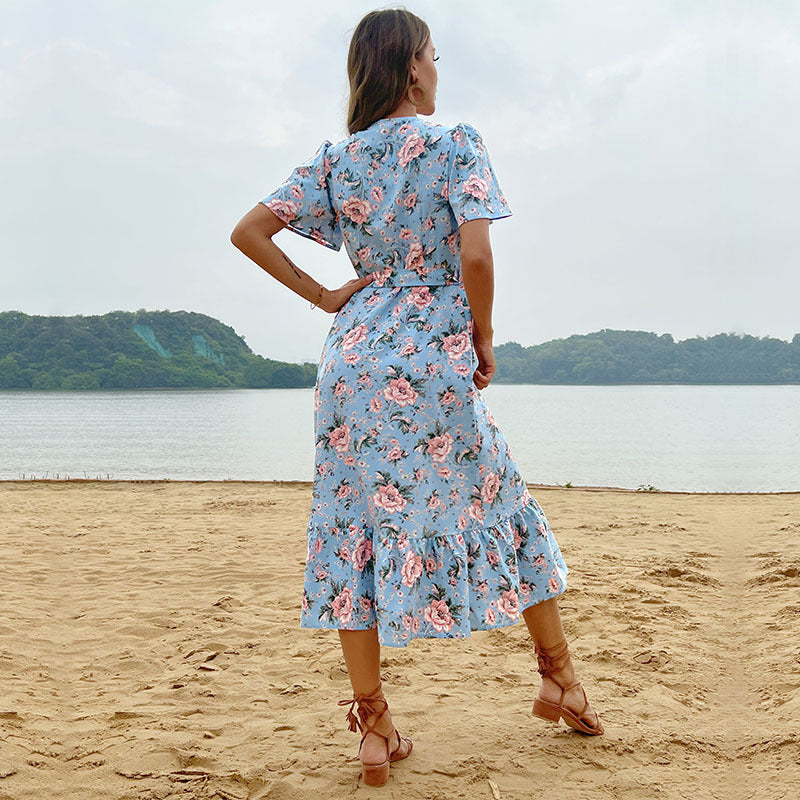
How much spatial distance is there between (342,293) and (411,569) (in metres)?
0.76

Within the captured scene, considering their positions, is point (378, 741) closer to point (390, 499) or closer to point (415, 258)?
point (390, 499)

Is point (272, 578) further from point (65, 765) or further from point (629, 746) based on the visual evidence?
point (629, 746)

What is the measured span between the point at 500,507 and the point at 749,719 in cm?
122

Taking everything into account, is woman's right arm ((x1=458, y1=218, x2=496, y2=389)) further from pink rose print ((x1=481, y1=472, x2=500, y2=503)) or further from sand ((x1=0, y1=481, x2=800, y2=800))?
sand ((x1=0, y1=481, x2=800, y2=800))

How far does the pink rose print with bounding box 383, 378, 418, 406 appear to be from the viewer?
2.16 m

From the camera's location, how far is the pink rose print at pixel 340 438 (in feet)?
7.27

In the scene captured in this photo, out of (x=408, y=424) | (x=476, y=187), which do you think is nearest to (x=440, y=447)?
(x=408, y=424)

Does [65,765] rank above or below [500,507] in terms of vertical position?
below

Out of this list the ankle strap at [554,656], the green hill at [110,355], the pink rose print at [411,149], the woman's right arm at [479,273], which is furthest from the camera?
the green hill at [110,355]

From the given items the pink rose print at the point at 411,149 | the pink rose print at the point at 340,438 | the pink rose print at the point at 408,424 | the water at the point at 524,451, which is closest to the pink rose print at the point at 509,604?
the pink rose print at the point at 408,424

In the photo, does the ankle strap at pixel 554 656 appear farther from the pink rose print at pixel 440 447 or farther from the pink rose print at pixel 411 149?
the pink rose print at pixel 411 149

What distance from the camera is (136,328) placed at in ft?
192

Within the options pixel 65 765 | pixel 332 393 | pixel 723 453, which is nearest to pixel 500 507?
pixel 332 393

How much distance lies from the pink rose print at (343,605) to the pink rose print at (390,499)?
248 millimetres
